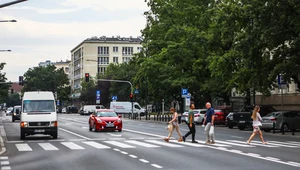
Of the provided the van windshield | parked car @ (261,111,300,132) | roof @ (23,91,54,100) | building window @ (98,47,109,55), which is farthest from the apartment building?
the van windshield

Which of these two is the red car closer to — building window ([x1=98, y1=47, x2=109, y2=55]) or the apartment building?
the apartment building

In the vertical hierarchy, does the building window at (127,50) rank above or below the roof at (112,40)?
below

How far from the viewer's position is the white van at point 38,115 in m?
26.8

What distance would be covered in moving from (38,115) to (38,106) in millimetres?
882

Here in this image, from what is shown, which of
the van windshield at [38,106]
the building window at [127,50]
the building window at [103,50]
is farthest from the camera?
the building window at [127,50]

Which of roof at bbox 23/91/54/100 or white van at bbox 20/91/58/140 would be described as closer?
white van at bbox 20/91/58/140

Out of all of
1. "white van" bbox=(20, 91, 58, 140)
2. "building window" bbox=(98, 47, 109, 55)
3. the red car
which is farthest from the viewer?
"building window" bbox=(98, 47, 109, 55)

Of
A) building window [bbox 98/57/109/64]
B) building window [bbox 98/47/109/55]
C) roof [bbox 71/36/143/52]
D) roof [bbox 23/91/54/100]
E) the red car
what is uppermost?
roof [bbox 71/36/143/52]

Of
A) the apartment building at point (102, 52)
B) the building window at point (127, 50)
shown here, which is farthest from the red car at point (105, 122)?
the building window at point (127, 50)

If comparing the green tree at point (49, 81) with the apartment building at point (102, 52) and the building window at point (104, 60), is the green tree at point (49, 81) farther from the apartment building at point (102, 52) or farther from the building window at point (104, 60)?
the building window at point (104, 60)

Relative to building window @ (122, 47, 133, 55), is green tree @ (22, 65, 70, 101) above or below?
below

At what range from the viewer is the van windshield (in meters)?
27.6

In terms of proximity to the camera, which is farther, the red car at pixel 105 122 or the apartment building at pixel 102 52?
the apartment building at pixel 102 52

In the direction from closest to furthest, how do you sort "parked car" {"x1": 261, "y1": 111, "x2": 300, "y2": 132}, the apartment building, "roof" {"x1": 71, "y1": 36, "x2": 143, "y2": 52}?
1. "parked car" {"x1": 261, "y1": 111, "x2": 300, "y2": 132}
2. the apartment building
3. "roof" {"x1": 71, "y1": 36, "x2": 143, "y2": 52}
